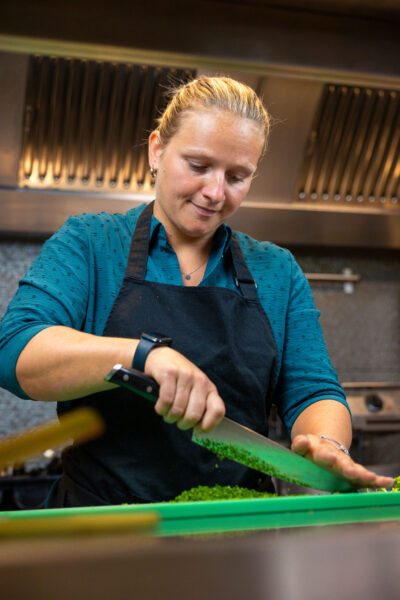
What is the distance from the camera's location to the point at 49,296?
1.04 metres

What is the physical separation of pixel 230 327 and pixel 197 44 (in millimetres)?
1231

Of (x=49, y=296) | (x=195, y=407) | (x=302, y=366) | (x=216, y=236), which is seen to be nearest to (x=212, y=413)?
(x=195, y=407)

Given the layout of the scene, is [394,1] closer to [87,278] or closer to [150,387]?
[87,278]

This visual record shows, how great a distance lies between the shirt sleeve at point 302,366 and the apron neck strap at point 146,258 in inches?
4.3

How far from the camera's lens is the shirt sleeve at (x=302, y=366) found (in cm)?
123

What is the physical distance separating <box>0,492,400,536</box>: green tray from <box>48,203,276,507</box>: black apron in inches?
16.7

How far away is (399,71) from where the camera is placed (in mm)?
2186

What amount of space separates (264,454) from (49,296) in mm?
455

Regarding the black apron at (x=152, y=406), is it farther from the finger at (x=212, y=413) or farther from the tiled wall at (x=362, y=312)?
the tiled wall at (x=362, y=312)

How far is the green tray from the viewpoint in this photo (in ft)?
1.96

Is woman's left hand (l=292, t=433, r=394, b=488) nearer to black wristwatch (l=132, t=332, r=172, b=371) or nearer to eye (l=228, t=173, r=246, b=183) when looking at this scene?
black wristwatch (l=132, t=332, r=172, b=371)

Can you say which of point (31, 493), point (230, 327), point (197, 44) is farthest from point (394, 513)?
point (197, 44)

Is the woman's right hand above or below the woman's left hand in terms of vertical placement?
above

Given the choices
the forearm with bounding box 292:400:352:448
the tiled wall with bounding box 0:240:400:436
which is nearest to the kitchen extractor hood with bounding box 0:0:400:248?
the tiled wall with bounding box 0:240:400:436
